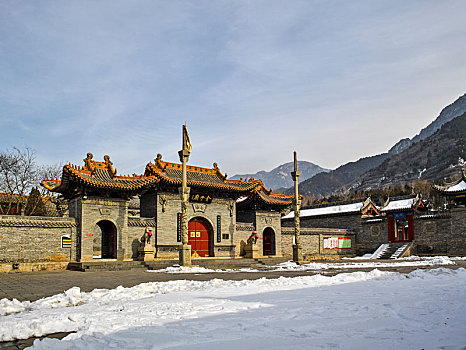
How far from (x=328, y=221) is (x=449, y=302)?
96.6ft

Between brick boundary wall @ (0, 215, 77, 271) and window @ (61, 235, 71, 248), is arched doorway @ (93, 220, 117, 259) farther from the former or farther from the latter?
window @ (61, 235, 71, 248)

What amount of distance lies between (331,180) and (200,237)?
538 ft

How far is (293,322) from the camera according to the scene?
5.48 metres

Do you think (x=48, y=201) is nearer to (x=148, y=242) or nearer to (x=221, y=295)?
(x=148, y=242)

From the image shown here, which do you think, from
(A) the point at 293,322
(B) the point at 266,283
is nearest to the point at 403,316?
(A) the point at 293,322

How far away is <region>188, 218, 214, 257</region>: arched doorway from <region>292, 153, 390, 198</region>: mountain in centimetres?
13939

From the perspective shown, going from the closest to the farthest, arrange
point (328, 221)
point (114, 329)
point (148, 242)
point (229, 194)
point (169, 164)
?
point (114, 329) → point (148, 242) → point (169, 164) → point (229, 194) → point (328, 221)

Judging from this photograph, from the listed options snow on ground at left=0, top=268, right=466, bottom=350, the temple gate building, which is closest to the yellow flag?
the temple gate building

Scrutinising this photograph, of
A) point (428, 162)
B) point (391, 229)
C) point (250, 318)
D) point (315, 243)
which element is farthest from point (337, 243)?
point (428, 162)

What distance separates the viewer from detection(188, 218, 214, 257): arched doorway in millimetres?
24469

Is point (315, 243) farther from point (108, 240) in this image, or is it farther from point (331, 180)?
point (331, 180)

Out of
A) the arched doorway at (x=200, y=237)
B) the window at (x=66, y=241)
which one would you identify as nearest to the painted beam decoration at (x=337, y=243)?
the arched doorway at (x=200, y=237)

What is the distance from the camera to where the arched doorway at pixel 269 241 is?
2867 centimetres

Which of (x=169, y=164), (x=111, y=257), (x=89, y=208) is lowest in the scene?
(x=111, y=257)
